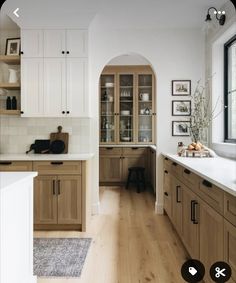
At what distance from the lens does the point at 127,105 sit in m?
6.02

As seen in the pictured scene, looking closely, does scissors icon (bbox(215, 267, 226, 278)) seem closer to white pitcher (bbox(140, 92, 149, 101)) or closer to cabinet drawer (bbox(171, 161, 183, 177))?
cabinet drawer (bbox(171, 161, 183, 177))

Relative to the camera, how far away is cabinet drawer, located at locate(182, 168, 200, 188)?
81.7 inches

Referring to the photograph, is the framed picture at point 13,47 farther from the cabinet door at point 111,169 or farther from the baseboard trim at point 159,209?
the cabinet door at point 111,169

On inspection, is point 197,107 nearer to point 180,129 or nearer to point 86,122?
point 180,129

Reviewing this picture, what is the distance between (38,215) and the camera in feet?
10.4

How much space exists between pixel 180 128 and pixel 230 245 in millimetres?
2520

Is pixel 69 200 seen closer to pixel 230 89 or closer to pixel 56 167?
pixel 56 167

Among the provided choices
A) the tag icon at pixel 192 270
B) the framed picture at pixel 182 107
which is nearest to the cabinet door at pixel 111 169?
the framed picture at pixel 182 107

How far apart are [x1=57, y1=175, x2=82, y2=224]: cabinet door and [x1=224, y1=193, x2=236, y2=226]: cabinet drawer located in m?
1.96

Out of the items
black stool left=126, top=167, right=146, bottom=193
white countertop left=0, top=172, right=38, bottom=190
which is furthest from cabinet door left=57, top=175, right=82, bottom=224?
black stool left=126, top=167, right=146, bottom=193

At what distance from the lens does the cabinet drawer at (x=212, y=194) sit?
60.2 inches

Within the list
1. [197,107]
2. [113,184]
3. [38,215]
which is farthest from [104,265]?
[113,184]

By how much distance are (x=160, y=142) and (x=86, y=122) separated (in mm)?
983

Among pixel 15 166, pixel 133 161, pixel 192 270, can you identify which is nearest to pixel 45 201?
pixel 15 166
